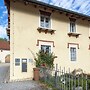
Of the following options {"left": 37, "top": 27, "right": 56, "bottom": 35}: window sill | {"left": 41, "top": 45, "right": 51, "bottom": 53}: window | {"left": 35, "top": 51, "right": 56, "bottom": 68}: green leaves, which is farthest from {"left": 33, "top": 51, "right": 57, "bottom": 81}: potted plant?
{"left": 37, "top": 27, "right": 56, "bottom": 35}: window sill

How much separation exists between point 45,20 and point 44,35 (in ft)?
4.55

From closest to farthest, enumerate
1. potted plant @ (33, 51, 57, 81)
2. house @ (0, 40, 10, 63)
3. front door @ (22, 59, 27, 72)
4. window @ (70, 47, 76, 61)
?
front door @ (22, 59, 27, 72), potted plant @ (33, 51, 57, 81), window @ (70, 47, 76, 61), house @ (0, 40, 10, 63)

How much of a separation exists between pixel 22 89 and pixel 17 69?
347 centimetres

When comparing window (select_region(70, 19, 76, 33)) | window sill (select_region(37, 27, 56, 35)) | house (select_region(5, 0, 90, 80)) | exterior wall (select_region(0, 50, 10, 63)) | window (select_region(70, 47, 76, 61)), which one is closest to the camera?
house (select_region(5, 0, 90, 80))

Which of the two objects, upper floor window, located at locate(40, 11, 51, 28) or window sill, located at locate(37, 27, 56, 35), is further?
upper floor window, located at locate(40, 11, 51, 28)

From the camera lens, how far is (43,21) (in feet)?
48.9

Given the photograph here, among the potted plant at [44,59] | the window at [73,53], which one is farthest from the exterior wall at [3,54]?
the potted plant at [44,59]

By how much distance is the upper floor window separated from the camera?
48.3 ft

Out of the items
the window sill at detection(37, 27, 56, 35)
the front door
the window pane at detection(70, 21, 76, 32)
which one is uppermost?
the window pane at detection(70, 21, 76, 32)

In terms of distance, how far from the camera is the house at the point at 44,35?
12847 millimetres

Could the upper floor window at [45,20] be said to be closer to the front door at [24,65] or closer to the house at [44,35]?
the house at [44,35]

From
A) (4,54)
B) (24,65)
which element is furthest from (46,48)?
(4,54)

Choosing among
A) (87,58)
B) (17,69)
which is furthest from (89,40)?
(17,69)

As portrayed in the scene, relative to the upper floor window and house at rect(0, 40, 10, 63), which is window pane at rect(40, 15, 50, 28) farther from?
house at rect(0, 40, 10, 63)
